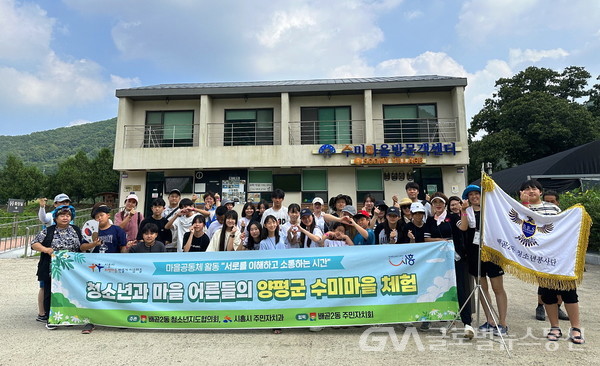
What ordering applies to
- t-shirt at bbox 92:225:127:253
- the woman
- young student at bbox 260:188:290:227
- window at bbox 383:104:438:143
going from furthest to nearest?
window at bbox 383:104:438:143
young student at bbox 260:188:290:227
t-shirt at bbox 92:225:127:253
the woman

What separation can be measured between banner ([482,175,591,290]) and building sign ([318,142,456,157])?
968cm

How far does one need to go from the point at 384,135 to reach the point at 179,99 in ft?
31.3

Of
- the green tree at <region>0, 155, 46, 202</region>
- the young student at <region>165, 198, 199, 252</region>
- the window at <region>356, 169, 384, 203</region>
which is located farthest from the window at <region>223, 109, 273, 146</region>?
the green tree at <region>0, 155, 46, 202</region>

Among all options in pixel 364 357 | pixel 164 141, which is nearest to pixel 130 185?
pixel 164 141

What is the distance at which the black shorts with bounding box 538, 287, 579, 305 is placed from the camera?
380 cm

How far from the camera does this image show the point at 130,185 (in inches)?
589

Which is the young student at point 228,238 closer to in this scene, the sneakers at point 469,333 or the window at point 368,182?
the sneakers at point 469,333

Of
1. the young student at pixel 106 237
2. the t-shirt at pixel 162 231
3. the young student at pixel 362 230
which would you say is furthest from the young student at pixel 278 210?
the young student at pixel 106 237

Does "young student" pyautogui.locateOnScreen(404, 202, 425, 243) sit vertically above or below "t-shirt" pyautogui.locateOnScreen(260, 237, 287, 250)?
above

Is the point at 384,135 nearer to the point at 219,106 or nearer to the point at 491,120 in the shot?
the point at 219,106

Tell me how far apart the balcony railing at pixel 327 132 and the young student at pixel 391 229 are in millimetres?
10118

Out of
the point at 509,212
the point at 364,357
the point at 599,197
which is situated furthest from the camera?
the point at 599,197

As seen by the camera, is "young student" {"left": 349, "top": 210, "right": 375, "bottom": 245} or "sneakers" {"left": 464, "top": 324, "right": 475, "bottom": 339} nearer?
"sneakers" {"left": 464, "top": 324, "right": 475, "bottom": 339}

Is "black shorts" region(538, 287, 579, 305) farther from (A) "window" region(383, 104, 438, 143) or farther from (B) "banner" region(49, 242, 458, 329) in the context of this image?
(A) "window" region(383, 104, 438, 143)
